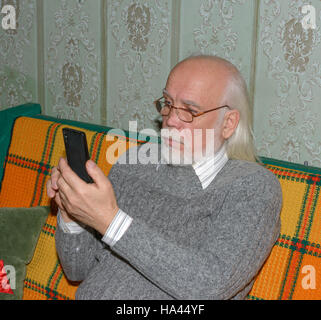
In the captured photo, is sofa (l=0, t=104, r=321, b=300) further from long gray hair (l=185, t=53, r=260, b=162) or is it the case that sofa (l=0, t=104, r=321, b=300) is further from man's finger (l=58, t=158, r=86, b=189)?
man's finger (l=58, t=158, r=86, b=189)

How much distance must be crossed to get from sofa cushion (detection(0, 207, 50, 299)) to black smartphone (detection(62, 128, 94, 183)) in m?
0.65

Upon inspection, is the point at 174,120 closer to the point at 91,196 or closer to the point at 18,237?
the point at 91,196

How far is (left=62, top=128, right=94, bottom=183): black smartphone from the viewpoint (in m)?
1.28

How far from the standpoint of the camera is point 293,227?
59.4 inches

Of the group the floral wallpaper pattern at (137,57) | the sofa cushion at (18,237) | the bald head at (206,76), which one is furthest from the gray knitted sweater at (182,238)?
the floral wallpaper pattern at (137,57)

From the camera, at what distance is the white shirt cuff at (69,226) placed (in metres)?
1.50

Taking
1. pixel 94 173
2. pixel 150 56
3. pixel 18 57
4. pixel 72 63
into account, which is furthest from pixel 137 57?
pixel 94 173

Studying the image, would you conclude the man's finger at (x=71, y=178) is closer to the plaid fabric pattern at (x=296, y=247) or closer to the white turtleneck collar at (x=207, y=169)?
the white turtleneck collar at (x=207, y=169)

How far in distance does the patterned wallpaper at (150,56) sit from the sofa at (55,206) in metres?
0.21

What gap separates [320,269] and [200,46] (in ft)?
3.25

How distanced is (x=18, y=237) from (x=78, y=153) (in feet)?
2.32

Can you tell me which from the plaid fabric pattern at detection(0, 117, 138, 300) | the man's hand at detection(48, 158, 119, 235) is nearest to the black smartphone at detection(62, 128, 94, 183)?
the man's hand at detection(48, 158, 119, 235)

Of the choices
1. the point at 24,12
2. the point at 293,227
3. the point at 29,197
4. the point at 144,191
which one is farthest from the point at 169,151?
the point at 24,12

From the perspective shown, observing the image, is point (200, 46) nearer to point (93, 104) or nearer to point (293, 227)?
point (93, 104)
